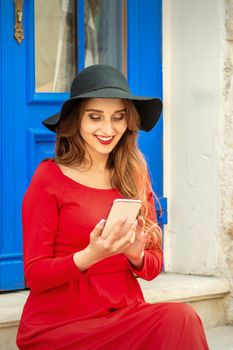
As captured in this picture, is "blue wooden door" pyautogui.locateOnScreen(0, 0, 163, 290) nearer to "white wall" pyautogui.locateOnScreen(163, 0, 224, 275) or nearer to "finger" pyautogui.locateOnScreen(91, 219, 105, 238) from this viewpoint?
"white wall" pyautogui.locateOnScreen(163, 0, 224, 275)

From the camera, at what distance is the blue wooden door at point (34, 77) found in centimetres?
432

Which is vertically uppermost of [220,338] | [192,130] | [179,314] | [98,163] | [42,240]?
[192,130]

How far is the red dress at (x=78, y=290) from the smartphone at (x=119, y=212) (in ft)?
0.69

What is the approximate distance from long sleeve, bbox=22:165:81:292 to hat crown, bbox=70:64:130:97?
1.06ft

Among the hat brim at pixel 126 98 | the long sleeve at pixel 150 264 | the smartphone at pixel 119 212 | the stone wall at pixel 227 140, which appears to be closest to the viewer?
the smartphone at pixel 119 212

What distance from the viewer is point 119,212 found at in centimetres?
296

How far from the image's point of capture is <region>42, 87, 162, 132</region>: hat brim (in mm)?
3189

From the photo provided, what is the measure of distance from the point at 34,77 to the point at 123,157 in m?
1.11

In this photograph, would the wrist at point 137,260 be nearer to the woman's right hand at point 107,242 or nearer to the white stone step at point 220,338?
the woman's right hand at point 107,242

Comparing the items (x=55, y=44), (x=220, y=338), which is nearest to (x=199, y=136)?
(x=55, y=44)

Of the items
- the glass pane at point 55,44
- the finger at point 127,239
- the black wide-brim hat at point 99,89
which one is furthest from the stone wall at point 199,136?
the finger at point 127,239

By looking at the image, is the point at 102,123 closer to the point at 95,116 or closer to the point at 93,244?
the point at 95,116

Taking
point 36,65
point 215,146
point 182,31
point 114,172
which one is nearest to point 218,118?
point 215,146

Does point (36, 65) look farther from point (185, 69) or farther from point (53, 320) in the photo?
point (53, 320)
